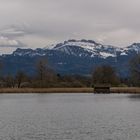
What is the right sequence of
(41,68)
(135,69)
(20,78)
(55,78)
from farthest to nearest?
1. (20,78)
2. (55,78)
3. (41,68)
4. (135,69)

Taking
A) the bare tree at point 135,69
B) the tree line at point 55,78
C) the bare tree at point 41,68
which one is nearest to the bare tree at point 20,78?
the tree line at point 55,78

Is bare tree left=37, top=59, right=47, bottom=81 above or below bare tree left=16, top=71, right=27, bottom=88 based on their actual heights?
above

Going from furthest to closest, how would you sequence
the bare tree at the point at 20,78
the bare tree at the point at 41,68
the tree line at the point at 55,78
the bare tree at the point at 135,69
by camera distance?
→ the bare tree at the point at 20,78
the bare tree at the point at 41,68
the tree line at the point at 55,78
the bare tree at the point at 135,69

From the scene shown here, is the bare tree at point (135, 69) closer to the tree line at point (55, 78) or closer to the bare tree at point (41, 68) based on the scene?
the tree line at point (55, 78)

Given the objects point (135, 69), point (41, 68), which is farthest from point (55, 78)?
point (135, 69)

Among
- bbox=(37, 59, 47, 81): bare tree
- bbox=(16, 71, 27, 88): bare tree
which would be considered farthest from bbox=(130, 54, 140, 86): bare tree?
bbox=(16, 71, 27, 88): bare tree

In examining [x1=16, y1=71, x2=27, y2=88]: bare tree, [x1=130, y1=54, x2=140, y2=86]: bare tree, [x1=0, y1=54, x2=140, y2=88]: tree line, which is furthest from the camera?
[x1=16, y1=71, x2=27, y2=88]: bare tree

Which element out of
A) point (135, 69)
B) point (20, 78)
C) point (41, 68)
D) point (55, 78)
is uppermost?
point (41, 68)

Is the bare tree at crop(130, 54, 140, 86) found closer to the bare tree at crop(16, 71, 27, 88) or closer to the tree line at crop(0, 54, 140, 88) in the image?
the tree line at crop(0, 54, 140, 88)

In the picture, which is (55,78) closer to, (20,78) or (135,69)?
(20,78)

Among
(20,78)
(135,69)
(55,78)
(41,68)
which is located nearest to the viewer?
(135,69)

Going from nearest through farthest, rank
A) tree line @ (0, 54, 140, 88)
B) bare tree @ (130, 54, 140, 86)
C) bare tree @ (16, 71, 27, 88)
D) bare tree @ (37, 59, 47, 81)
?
1. bare tree @ (130, 54, 140, 86)
2. tree line @ (0, 54, 140, 88)
3. bare tree @ (37, 59, 47, 81)
4. bare tree @ (16, 71, 27, 88)

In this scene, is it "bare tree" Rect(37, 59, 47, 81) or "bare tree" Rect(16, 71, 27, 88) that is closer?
"bare tree" Rect(37, 59, 47, 81)

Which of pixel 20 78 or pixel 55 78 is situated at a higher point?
pixel 20 78
